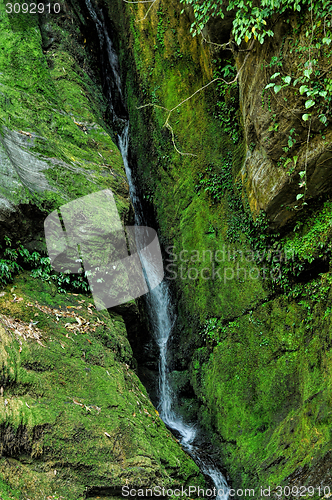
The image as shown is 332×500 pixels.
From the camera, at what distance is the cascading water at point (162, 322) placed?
21.7ft

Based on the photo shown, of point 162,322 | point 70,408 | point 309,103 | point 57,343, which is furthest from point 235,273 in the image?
point 70,408

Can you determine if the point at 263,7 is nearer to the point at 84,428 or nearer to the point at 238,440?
the point at 84,428

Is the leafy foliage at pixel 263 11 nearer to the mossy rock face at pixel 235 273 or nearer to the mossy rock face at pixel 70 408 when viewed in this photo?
the mossy rock face at pixel 235 273

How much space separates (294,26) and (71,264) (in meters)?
5.47

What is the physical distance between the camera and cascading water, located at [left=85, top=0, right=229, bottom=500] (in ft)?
21.7

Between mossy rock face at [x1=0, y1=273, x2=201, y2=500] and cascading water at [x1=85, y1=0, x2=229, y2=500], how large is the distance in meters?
0.94

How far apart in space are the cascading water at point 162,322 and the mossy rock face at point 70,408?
3.09 feet

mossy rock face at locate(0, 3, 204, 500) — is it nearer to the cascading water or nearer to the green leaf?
the cascading water

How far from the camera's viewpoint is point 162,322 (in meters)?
9.34

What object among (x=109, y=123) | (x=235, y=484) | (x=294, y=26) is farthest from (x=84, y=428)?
(x=109, y=123)

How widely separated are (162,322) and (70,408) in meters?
5.07

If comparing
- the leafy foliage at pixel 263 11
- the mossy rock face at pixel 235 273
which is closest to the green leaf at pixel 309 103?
Result: the mossy rock face at pixel 235 273

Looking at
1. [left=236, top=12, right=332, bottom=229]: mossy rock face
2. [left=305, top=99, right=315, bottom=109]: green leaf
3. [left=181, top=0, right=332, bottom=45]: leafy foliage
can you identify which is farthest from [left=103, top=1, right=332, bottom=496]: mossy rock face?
[left=305, top=99, right=315, bottom=109]: green leaf

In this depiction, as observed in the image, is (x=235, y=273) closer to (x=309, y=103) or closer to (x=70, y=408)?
(x=309, y=103)
